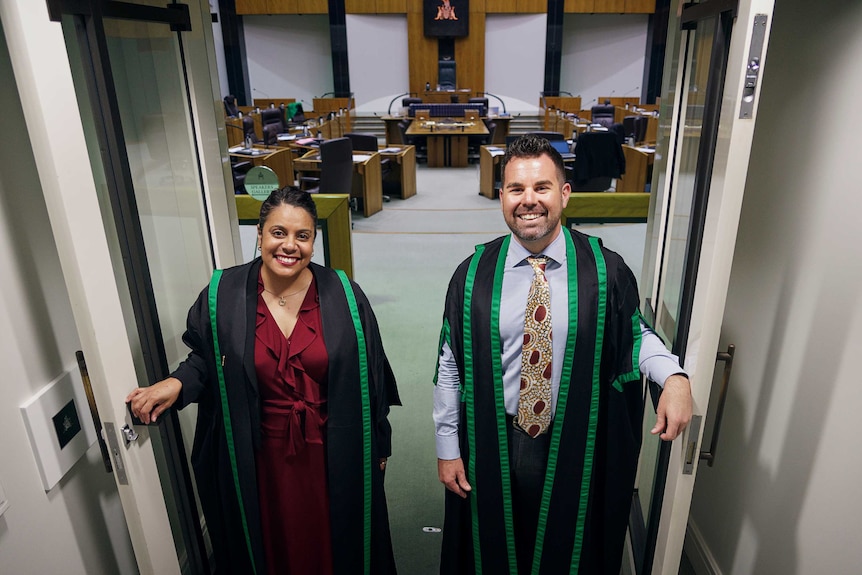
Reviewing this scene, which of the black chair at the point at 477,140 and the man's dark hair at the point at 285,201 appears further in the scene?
the black chair at the point at 477,140

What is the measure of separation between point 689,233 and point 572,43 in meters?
15.4

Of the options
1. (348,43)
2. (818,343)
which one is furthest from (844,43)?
(348,43)

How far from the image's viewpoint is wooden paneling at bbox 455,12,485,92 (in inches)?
563

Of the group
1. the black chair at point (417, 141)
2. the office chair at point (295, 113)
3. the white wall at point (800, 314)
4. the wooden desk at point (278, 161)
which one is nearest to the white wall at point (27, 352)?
the white wall at point (800, 314)

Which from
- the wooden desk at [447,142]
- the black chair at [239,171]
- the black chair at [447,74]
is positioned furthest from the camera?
the black chair at [447,74]

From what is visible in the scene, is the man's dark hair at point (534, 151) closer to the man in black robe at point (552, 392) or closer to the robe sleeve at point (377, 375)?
the man in black robe at point (552, 392)

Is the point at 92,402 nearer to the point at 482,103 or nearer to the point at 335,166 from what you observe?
the point at 335,166

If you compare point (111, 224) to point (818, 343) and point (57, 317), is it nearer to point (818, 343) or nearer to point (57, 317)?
point (57, 317)

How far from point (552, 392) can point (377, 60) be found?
48.0ft

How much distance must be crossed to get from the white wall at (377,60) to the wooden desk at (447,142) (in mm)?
4878

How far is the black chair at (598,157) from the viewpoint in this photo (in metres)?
6.56

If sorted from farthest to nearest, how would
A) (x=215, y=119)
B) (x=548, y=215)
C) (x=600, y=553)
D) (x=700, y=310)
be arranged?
(x=215, y=119) → (x=600, y=553) → (x=548, y=215) → (x=700, y=310)

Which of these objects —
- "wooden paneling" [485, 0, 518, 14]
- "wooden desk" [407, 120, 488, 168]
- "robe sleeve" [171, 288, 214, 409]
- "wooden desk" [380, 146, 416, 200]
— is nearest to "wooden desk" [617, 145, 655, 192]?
"wooden desk" [380, 146, 416, 200]

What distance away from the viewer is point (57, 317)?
1465 mm
